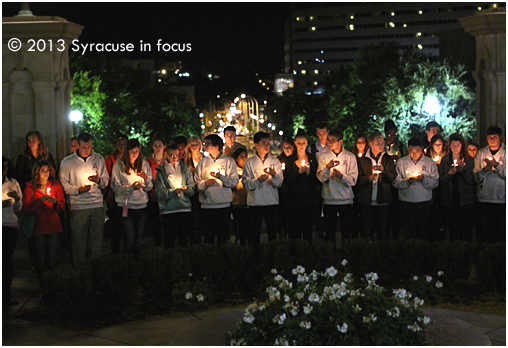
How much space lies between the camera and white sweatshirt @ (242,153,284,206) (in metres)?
11.1

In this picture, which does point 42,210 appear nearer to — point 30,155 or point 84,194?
point 84,194

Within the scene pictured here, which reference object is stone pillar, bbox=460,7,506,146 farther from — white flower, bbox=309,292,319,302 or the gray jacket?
white flower, bbox=309,292,319,302

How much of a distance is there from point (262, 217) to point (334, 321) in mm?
4439

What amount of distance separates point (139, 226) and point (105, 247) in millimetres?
2156

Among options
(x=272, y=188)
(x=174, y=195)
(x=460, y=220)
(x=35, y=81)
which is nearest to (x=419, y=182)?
(x=460, y=220)

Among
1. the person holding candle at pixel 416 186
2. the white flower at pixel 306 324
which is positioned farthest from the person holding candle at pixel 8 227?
the person holding candle at pixel 416 186

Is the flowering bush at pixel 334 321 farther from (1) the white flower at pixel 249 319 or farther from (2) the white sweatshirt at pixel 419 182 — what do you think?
(2) the white sweatshirt at pixel 419 182

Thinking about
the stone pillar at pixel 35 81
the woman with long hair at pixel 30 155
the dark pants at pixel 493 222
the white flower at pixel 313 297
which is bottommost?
the white flower at pixel 313 297

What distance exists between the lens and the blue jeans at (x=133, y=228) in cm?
1077

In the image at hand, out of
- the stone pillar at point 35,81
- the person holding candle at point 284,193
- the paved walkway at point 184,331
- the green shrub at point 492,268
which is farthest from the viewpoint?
the stone pillar at point 35,81

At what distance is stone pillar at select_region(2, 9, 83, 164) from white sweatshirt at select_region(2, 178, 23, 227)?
4.52m

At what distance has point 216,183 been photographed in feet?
35.9

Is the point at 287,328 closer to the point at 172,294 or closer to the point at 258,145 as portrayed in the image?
the point at 172,294

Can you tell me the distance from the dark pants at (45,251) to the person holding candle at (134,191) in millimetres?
1124
